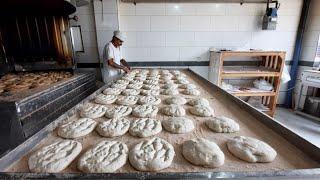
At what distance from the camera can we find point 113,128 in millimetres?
1042

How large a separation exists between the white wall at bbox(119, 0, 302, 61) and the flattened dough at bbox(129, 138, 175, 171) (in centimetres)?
286

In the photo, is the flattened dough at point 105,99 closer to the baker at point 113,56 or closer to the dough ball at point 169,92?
the dough ball at point 169,92

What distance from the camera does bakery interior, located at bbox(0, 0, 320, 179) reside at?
0.79 meters

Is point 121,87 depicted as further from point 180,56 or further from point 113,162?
point 180,56

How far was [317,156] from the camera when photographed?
0.77 meters

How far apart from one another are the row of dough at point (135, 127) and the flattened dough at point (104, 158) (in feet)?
0.41

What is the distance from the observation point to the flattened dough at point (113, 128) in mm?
1015

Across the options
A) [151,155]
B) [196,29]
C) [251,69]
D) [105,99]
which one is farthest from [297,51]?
[151,155]

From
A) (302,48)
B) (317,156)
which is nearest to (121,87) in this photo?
(317,156)

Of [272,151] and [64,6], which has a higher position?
[64,6]

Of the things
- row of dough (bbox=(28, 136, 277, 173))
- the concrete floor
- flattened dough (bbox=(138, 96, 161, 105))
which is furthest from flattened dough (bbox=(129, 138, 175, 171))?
the concrete floor

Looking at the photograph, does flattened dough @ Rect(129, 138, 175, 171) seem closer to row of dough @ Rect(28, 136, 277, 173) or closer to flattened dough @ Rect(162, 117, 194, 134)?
row of dough @ Rect(28, 136, 277, 173)

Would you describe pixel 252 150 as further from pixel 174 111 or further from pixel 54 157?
pixel 54 157

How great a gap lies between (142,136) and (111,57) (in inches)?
82.3
